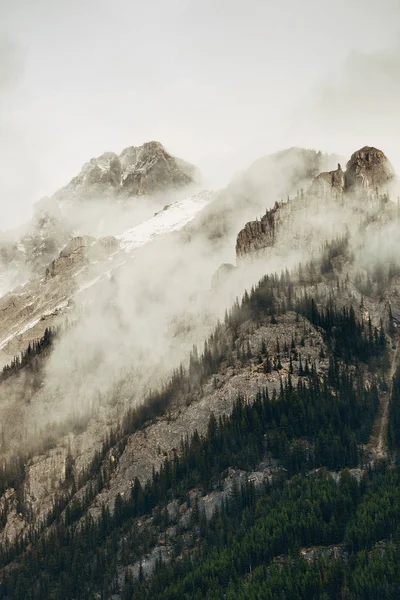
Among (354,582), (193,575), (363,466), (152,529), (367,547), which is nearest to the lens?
(354,582)

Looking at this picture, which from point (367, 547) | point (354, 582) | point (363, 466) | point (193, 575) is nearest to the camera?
point (354, 582)

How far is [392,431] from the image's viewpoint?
594 feet

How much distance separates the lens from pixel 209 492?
186 meters

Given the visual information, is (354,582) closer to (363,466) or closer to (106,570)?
(363,466)

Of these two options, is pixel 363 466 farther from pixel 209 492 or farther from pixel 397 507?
pixel 209 492

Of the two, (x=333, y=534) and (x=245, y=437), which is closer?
(x=333, y=534)

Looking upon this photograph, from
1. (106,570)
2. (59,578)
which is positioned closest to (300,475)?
A: (106,570)

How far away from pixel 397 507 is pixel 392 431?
34.3m

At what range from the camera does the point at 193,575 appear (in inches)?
6117

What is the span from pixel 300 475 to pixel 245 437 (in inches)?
966

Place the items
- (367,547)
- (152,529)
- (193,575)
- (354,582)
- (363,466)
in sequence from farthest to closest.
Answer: (152,529)
(363,466)
(193,575)
(367,547)
(354,582)

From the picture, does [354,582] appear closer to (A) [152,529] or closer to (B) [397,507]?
(B) [397,507]

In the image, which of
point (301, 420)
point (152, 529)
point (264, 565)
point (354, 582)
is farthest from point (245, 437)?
point (354, 582)

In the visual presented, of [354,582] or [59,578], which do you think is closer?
[354,582]
